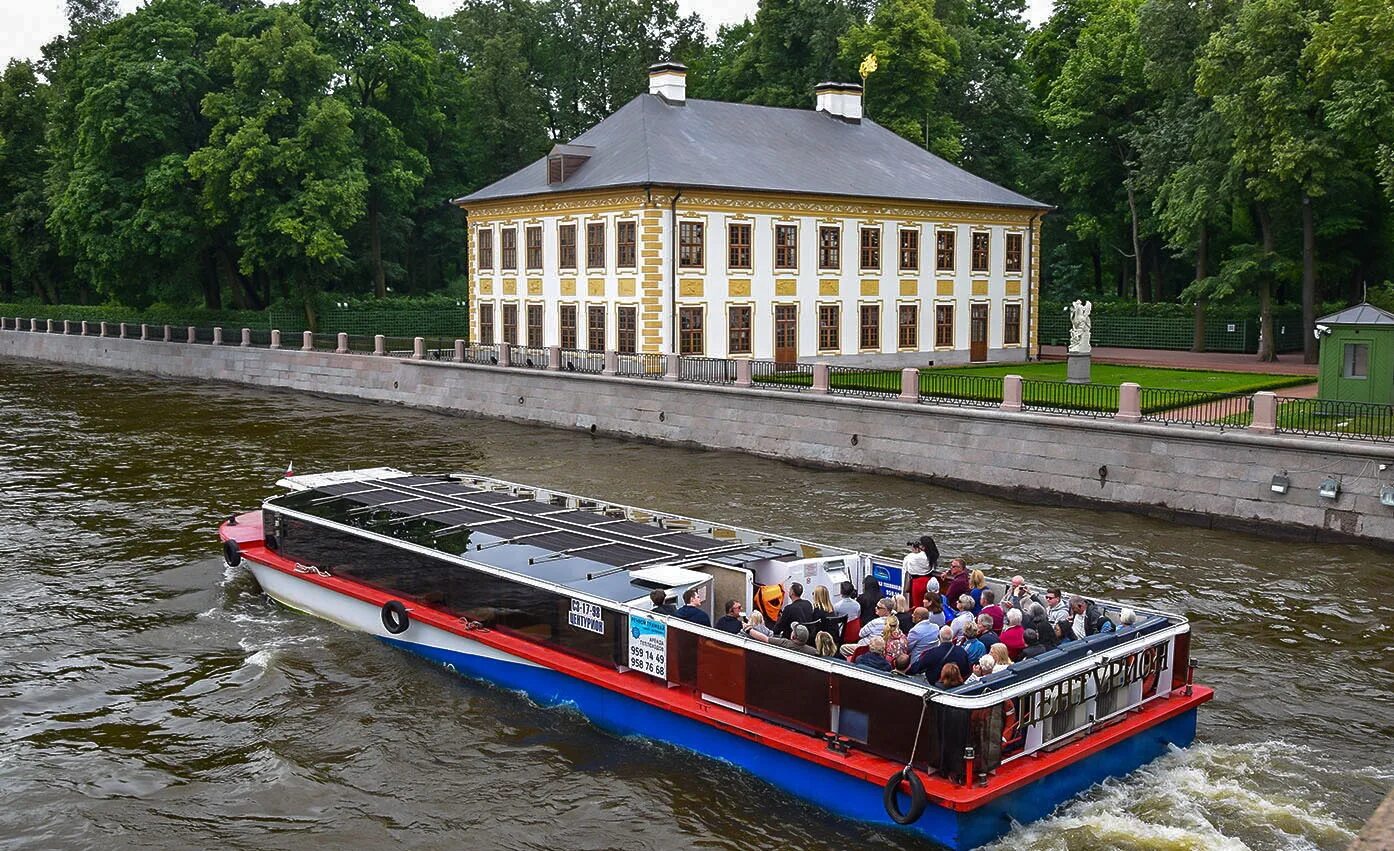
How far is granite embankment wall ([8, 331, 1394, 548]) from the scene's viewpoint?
81.0ft

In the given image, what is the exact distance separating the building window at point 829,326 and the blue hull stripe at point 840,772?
3207 centimetres

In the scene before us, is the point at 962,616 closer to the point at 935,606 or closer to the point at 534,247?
the point at 935,606

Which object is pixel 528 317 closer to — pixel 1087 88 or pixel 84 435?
pixel 84 435

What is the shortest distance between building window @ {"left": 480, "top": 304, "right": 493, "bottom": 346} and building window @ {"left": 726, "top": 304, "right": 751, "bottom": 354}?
422 inches

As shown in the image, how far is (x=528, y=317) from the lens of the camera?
49.0 meters

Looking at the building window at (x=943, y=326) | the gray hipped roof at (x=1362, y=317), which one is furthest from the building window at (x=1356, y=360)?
the building window at (x=943, y=326)

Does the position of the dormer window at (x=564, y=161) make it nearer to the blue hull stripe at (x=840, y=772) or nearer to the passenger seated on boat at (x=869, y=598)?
the blue hull stripe at (x=840, y=772)

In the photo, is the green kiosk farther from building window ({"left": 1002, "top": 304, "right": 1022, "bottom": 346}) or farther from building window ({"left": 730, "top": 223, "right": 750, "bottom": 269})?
building window ({"left": 1002, "top": 304, "right": 1022, "bottom": 346})

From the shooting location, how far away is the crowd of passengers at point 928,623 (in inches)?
513

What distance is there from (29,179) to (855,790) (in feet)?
258

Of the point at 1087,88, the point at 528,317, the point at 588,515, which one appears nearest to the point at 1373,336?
the point at 588,515

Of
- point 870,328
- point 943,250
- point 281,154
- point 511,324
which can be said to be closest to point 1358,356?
point 870,328

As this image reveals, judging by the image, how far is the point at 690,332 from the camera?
44094 mm

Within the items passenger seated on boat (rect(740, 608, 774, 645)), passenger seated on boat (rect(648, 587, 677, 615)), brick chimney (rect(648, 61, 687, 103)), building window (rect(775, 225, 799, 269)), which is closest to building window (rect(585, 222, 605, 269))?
building window (rect(775, 225, 799, 269))
